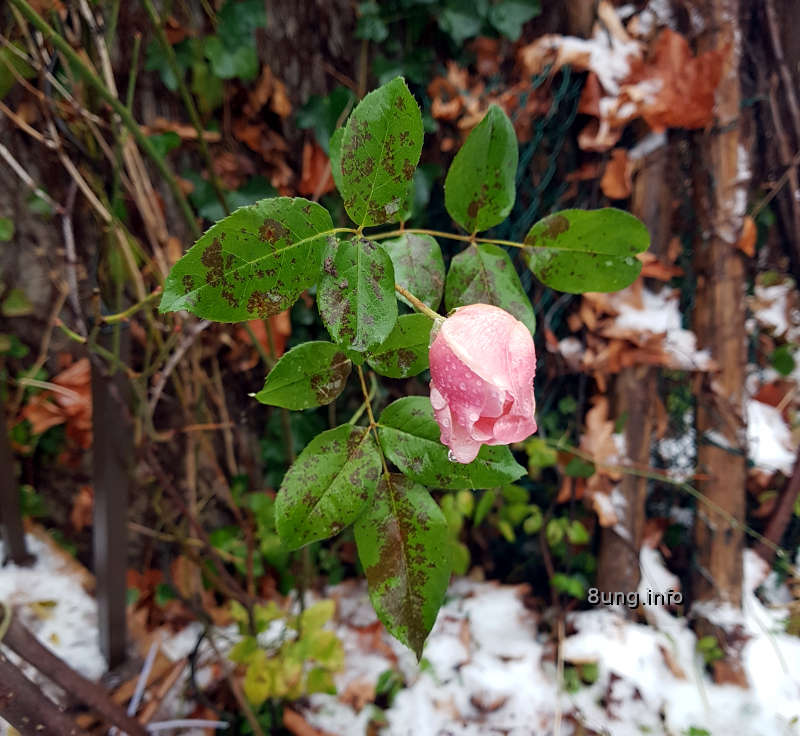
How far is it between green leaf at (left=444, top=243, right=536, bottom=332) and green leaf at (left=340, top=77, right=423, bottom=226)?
10 centimetres

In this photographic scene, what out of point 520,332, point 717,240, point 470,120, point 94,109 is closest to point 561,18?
point 470,120

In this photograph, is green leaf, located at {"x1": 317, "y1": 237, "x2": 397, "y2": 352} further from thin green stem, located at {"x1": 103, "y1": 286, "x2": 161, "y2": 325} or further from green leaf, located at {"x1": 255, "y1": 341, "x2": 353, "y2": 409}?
thin green stem, located at {"x1": 103, "y1": 286, "x2": 161, "y2": 325}

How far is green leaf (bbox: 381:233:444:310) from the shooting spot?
1.46ft

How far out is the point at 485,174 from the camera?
46 cm

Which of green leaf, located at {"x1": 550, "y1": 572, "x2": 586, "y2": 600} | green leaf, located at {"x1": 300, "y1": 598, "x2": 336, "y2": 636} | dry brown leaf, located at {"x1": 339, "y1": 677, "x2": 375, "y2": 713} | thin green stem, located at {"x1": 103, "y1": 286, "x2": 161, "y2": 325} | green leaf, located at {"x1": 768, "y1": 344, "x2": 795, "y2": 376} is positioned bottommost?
dry brown leaf, located at {"x1": 339, "y1": 677, "x2": 375, "y2": 713}

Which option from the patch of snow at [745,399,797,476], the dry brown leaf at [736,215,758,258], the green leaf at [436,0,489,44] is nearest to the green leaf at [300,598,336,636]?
the patch of snow at [745,399,797,476]

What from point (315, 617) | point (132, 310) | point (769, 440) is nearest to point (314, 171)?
point (132, 310)

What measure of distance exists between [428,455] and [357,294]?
6.2 inches

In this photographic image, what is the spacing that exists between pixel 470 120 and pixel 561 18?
364 millimetres

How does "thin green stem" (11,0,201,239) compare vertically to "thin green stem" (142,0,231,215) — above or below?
below

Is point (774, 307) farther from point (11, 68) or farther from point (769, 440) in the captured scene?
point (11, 68)

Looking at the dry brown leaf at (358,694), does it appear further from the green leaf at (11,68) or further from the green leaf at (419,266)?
the green leaf at (11,68)

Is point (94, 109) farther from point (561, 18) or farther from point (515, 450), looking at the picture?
point (515, 450)

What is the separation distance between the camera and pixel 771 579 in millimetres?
1580
